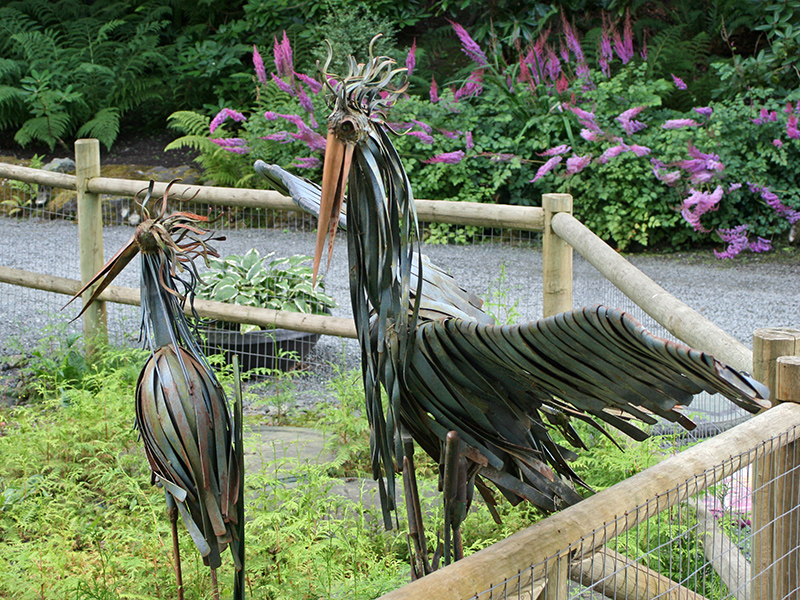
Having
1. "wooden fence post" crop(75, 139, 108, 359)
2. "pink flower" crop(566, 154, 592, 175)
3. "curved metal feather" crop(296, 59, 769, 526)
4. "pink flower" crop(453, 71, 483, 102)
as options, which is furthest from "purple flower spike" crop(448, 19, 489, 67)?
"curved metal feather" crop(296, 59, 769, 526)

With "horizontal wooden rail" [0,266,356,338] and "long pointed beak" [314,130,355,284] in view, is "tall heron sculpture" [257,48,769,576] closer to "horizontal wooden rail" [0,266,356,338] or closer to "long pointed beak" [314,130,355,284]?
"long pointed beak" [314,130,355,284]

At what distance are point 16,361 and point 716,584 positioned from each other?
3.99 m

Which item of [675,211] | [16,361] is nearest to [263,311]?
[16,361]

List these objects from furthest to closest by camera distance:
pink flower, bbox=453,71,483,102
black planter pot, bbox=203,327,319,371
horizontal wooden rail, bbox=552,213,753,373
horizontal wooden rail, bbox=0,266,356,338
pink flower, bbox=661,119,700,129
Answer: pink flower, bbox=453,71,483,102 → pink flower, bbox=661,119,700,129 → black planter pot, bbox=203,327,319,371 → horizontal wooden rail, bbox=0,266,356,338 → horizontal wooden rail, bbox=552,213,753,373

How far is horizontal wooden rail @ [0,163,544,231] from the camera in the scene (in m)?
3.05

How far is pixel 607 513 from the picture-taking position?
4.04ft

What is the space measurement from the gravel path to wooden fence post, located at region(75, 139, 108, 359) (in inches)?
11.7

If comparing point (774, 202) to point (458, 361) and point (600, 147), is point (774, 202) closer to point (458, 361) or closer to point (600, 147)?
point (600, 147)

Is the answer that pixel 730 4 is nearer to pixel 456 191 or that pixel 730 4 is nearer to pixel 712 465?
pixel 456 191

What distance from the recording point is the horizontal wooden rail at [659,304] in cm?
186

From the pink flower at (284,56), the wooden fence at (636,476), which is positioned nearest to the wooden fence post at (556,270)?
the wooden fence at (636,476)

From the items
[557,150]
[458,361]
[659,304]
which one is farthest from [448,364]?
[557,150]

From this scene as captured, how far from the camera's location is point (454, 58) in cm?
912

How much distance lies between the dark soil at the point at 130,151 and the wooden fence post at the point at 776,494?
772 cm
